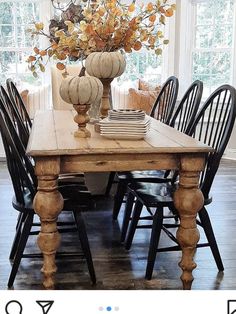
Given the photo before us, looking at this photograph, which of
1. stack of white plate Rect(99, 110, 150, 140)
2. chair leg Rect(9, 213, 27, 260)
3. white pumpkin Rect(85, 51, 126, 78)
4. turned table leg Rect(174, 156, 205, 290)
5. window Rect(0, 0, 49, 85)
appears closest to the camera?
turned table leg Rect(174, 156, 205, 290)

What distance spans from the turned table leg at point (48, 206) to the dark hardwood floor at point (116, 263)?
34 cm

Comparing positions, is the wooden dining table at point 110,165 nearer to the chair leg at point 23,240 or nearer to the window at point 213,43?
the chair leg at point 23,240

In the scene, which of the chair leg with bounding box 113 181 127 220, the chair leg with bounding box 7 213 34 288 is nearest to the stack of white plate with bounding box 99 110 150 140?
the chair leg with bounding box 7 213 34 288

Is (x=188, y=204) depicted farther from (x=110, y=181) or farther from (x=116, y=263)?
(x=110, y=181)

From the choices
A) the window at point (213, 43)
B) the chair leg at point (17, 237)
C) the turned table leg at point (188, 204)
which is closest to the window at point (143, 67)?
Answer: the window at point (213, 43)

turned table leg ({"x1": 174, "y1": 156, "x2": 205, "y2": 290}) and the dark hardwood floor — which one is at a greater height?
turned table leg ({"x1": 174, "y1": 156, "x2": 205, "y2": 290})

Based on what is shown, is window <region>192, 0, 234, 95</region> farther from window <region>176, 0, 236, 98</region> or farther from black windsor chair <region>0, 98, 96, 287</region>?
black windsor chair <region>0, 98, 96, 287</region>

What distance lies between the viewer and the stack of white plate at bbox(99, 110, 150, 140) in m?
2.06

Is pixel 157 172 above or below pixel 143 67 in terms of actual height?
below

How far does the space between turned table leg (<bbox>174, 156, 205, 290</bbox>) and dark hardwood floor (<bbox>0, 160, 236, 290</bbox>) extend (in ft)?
0.88

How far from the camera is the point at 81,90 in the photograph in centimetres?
206

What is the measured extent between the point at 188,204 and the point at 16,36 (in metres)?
4.07

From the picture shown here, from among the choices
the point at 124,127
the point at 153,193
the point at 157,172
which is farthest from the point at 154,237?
the point at 157,172

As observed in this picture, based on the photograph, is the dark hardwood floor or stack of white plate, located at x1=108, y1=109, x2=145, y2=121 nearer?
stack of white plate, located at x1=108, y1=109, x2=145, y2=121
